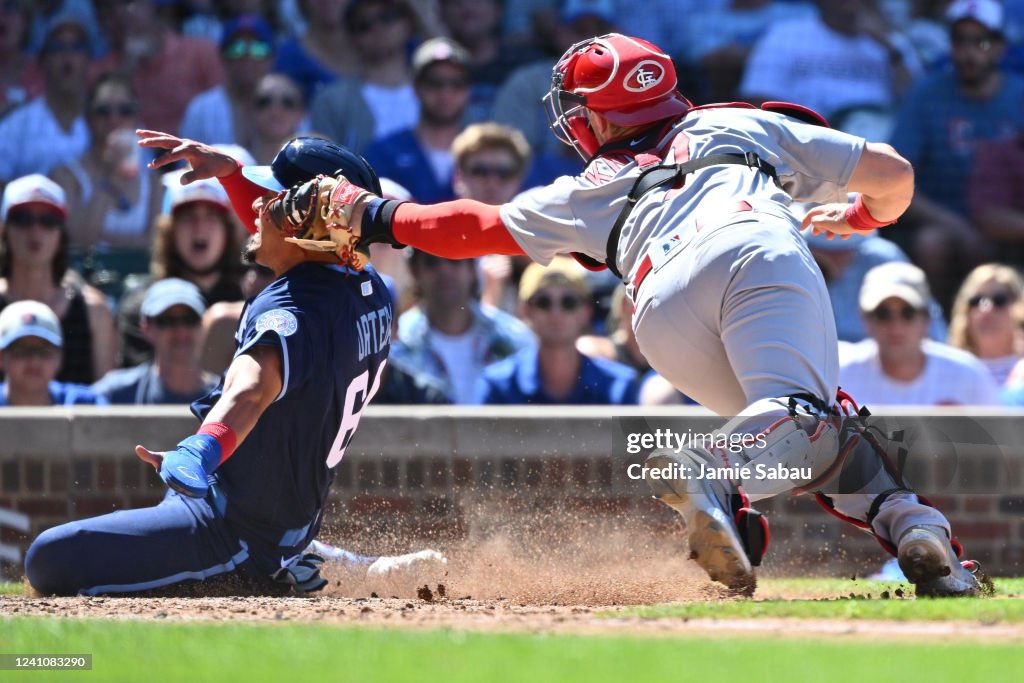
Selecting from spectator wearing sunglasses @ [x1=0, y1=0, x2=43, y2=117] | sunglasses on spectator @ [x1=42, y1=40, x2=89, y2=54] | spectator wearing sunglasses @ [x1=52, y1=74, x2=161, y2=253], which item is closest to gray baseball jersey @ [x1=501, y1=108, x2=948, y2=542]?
spectator wearing sunglasses @ [x1=52, y1=74, x2=161, y2=253]

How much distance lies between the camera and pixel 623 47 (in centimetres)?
509

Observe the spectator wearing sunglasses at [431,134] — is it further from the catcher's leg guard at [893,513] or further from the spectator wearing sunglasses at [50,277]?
the catcher's leg guard at [893,513]

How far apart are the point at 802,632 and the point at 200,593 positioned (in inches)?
91.0

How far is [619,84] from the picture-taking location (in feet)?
16.4

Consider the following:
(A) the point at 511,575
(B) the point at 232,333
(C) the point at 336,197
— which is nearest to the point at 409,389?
(B) the point at 232,333

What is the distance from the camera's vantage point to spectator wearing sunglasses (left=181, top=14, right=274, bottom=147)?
10.2 m

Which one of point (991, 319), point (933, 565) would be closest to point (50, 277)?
point (991, 319)

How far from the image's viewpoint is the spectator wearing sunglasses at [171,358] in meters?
8.09

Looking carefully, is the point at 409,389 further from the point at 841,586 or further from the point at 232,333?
the point at 841,586

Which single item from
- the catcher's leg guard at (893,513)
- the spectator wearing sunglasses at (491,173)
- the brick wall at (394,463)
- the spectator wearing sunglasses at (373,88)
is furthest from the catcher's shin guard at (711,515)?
the spectator wearing sunglasses at (373,88)

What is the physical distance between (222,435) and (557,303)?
3.82 metres

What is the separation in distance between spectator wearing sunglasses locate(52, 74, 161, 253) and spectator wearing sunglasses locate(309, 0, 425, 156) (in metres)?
1.22

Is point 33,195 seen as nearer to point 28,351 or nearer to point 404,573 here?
point 28,351

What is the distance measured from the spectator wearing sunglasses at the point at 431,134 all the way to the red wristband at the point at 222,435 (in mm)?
A: 5273
